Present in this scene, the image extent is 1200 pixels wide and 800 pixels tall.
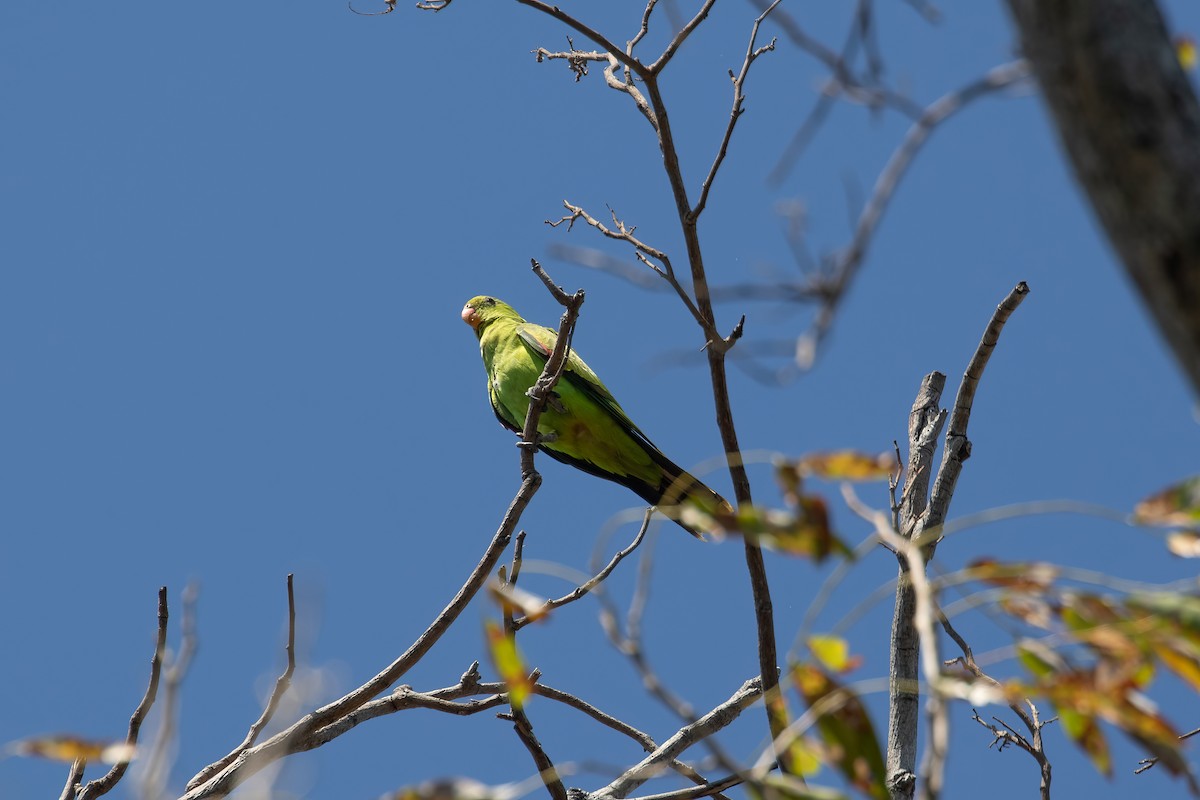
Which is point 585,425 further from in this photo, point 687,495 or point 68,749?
point 68,749

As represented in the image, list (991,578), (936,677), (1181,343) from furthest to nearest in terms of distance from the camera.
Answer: (991,578) → (936,677) → (1181,343)

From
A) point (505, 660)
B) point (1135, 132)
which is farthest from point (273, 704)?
point (1135, 132)

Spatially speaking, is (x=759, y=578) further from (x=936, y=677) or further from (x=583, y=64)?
(x=583, y=64)

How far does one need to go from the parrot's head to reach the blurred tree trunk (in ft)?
23.8

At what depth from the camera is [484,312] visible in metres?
8.70

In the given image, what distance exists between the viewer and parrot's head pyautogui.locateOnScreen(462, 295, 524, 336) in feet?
28.2

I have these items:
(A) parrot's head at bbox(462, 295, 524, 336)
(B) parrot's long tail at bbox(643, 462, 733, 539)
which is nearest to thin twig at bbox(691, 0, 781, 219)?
(B) parrot's long tail at bbox(643, 462, 733, 539)

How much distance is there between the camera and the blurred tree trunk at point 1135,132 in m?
1.15

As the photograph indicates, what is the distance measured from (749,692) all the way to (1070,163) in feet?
10.1

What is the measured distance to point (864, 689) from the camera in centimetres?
172

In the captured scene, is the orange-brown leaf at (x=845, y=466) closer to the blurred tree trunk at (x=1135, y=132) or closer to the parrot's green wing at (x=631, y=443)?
the blurred tree trunk at (x=1135, y=132)

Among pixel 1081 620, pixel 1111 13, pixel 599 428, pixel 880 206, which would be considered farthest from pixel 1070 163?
pixel 599 428

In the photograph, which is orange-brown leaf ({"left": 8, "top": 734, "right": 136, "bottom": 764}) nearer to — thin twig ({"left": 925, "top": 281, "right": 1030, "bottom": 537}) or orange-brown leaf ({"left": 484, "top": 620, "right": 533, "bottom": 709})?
orange-brown leaf ({"left": 484, "top": 620, "right": 533, "bottom": 709})

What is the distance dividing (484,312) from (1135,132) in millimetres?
7668
